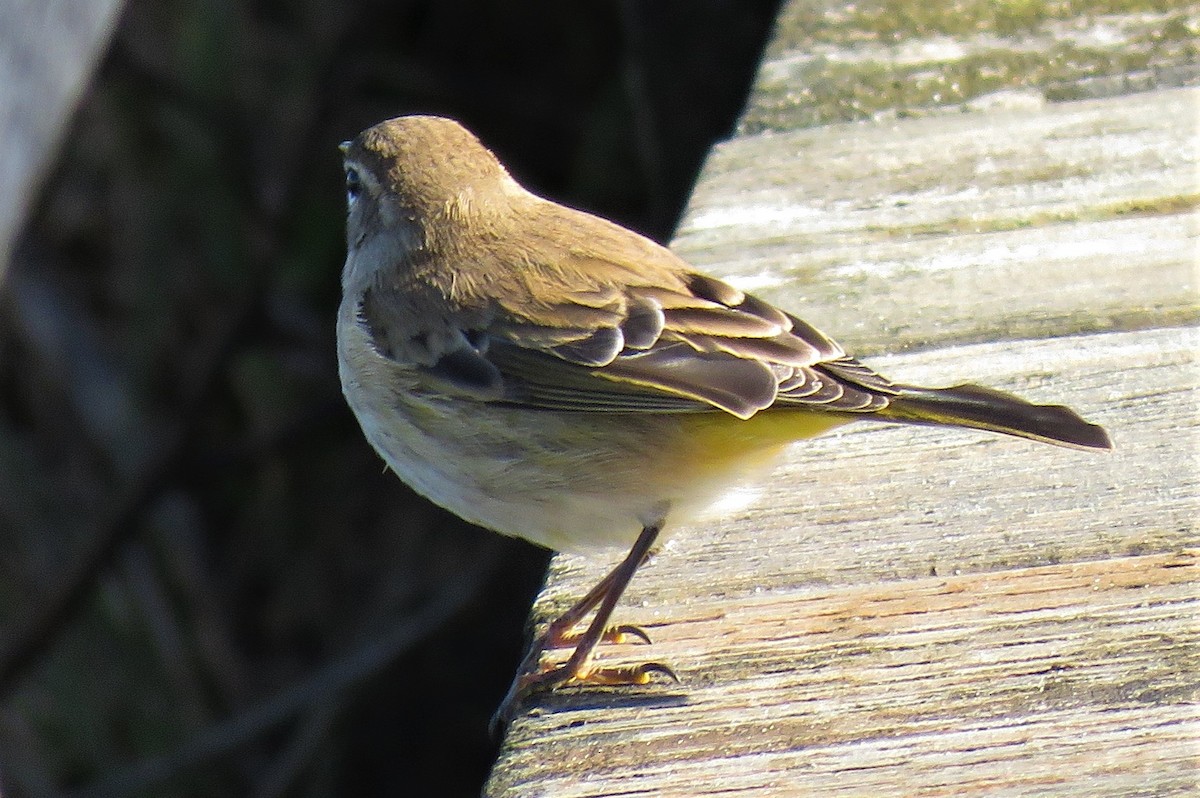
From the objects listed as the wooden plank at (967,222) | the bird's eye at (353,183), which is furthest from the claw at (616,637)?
the bird's eye at (353,183)

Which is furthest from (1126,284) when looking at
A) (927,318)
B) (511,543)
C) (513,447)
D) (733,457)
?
(511,543)

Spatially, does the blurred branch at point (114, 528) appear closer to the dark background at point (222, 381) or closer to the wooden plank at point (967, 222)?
the dark background at point (222, 381)

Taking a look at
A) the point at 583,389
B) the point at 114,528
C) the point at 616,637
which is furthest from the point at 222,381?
the point at 616,637

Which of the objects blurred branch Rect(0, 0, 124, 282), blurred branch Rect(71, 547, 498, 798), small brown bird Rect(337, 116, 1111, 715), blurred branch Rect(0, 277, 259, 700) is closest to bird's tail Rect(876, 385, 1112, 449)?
small brown bird Rect(337, 116, 1111, 715)

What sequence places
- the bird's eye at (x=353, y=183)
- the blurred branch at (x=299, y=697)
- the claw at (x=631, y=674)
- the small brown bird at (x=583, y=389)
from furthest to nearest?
the blurred branch at (x=299, y=697)
the bird's eye at (x=353, y=183)
the small brown bird at (x=583, y=389)
the claw at (x=631, y=674)

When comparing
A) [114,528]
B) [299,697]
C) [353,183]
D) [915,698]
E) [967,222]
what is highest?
[353,183]

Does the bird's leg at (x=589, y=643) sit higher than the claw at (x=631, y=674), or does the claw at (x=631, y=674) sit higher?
the claw at (x=631, y=674)

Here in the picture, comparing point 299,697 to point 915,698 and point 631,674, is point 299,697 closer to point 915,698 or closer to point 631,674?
point 631,674

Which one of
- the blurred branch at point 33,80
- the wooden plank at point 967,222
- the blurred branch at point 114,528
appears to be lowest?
the blurred branch at point 114,528

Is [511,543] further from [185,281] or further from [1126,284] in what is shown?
[1126,284]
